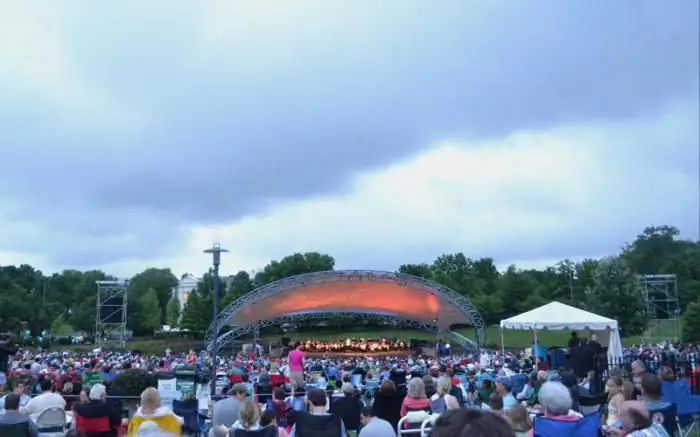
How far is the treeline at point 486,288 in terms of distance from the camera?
3747 centimetres

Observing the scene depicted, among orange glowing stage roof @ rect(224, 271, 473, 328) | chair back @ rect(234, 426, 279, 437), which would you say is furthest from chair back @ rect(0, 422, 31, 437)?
orange glowing stage roof @ rect(224, 271, 473, 328)

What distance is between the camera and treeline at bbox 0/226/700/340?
37.5 meters

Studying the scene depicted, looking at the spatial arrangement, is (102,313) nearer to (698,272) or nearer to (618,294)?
(618,294)

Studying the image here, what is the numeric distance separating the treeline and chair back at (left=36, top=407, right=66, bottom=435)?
3132 centimetres

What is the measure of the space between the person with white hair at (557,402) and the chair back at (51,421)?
511cm

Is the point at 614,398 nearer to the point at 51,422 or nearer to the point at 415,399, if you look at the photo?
the point at 415,399

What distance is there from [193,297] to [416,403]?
52745 mm

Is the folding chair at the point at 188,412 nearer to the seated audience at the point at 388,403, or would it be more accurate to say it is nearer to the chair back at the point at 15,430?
the seated audience at the point at 388,403

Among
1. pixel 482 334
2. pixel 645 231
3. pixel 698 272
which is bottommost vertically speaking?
pixel 482 334

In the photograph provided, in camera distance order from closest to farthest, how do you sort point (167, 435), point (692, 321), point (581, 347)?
point (167, 435) < point (581, 347) < point (692, 321)

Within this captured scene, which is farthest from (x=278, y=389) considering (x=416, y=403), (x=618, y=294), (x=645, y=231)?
(x=645, y=231)

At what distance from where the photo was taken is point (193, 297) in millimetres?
57062

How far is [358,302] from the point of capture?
33750mm

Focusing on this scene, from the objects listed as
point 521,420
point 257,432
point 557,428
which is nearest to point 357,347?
point 257,432
